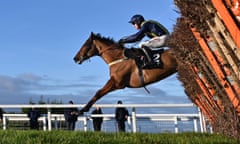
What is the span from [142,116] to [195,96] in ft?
11.8

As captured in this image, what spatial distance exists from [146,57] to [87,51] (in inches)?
97.4

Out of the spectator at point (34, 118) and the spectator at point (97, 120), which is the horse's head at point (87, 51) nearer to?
the spectator at point (97, 120)

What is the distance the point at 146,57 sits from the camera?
37.1 feet

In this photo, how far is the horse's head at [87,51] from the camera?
1309cm

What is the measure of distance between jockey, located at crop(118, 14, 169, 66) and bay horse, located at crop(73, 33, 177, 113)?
1.24 feet

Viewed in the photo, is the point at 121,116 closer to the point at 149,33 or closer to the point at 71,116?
the point at 71,116

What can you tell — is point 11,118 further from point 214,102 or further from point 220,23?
point 220,23

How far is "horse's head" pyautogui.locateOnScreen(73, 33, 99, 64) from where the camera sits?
13.1 m

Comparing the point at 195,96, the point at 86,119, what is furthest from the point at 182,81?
the point at 86,119

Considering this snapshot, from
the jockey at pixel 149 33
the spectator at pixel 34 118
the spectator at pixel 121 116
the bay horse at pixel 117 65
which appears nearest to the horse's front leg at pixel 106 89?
the bay horse at pixel 117 65

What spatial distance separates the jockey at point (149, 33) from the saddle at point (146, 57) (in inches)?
4.1

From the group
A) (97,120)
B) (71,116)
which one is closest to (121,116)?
(97,120)

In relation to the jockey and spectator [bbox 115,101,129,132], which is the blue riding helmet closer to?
the jockey

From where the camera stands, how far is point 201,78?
7.66 m
